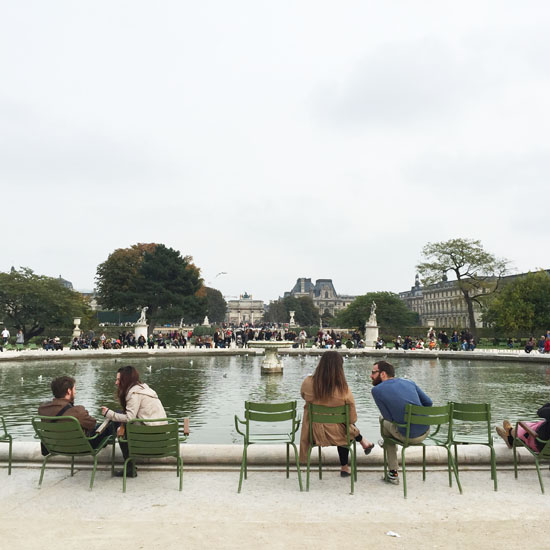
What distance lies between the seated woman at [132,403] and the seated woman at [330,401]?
1.62 m

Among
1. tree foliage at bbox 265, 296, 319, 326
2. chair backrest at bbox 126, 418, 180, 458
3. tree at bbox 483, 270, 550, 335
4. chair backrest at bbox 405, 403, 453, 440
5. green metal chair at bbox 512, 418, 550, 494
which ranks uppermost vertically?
tree foliage at bbox 265, 296, 319, 326

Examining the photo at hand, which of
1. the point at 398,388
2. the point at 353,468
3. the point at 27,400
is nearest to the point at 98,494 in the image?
the point at 353,468

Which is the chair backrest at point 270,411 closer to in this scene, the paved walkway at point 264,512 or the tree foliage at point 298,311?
the paved walkway at point 264,512

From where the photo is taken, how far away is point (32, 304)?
48375 millimetres

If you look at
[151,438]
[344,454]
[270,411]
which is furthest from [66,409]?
[344,454]

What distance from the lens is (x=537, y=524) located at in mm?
4520

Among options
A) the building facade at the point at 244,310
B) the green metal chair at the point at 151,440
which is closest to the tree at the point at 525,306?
the green metal chair at the point at 151,440

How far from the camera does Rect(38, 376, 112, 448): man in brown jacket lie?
5.75 meters

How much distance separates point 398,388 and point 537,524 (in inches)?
71.6

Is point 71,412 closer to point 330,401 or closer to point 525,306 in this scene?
point 330,401

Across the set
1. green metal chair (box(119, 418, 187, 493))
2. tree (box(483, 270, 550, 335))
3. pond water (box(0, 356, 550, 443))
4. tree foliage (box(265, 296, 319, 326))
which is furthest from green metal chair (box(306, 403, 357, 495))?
tree foliage (box(265, 296, 319, 326))

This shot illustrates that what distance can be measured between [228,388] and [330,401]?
10.7m

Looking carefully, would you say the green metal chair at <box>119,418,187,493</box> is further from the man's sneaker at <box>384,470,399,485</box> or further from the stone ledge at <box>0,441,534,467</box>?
the man's sneaker at <box>384,470,399,485</box>

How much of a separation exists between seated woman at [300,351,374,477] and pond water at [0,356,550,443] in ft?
11.9
